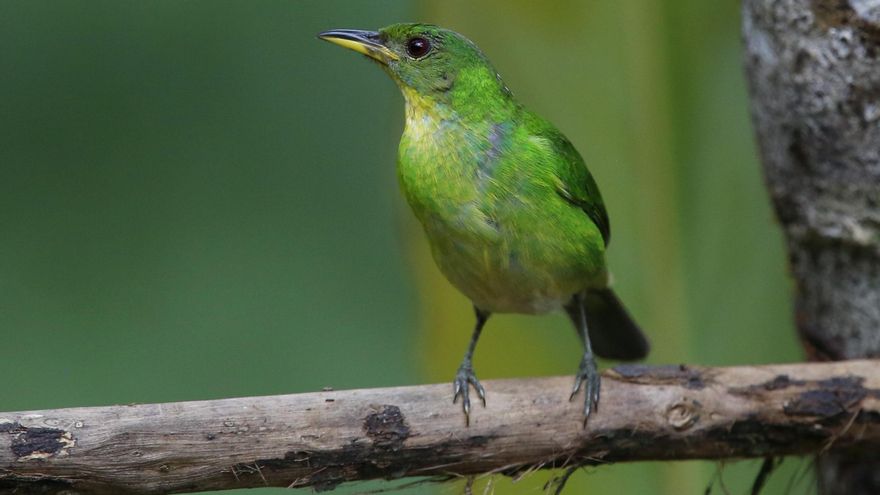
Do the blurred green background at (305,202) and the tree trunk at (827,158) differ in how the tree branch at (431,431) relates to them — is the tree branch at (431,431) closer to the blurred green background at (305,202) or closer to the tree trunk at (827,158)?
the tree trunk at (827,158)

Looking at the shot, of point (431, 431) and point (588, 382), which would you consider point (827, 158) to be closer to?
point (588, 382)

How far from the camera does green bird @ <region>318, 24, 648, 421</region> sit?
9.57ft

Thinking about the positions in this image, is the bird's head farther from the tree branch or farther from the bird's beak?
the tree branch

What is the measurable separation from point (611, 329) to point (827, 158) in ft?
2.92

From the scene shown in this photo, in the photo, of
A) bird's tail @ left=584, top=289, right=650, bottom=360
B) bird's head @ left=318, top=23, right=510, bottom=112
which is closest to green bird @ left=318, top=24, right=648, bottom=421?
bird's head @ left=318, top=23, right=510, bottom=112

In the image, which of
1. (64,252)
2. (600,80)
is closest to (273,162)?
(64,252)

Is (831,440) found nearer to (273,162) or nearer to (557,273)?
(557,273)

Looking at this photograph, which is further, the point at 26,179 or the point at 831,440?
the point at 26,179

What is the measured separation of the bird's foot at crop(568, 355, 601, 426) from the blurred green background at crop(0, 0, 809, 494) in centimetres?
84

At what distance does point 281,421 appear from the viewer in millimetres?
2465

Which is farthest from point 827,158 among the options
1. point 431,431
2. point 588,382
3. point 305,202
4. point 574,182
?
point 305,202

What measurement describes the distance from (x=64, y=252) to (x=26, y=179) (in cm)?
35

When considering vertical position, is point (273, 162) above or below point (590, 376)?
above

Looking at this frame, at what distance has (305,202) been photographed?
4.91m
